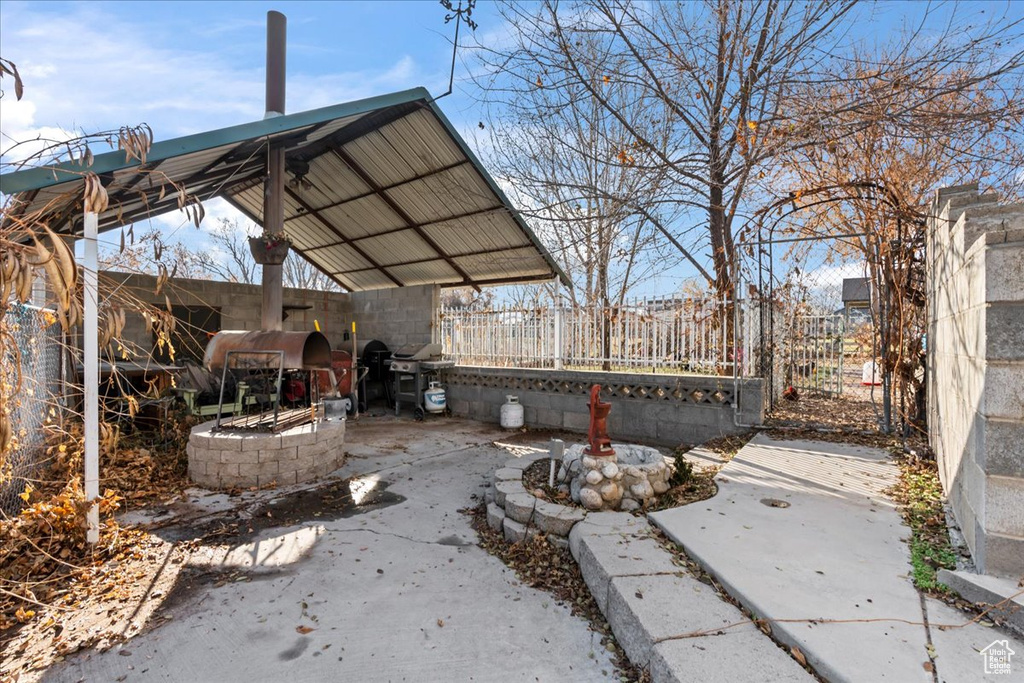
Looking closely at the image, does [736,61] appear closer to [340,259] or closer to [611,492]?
[611,492]

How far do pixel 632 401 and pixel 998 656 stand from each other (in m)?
5.33

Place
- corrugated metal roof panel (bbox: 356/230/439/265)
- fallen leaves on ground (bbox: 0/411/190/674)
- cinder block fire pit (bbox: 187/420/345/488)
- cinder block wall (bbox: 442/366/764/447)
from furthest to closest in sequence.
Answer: corrugated metal roof panel (bbox: 356/230/439/265), cinder block wall (bbox: 442/366/764/447), cinder block fire pit (bbox: 187/420/345/488), fallen leaves on ground (bbox: 0/411/190/674)

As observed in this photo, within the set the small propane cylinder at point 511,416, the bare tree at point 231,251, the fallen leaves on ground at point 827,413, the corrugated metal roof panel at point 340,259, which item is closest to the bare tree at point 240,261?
the bare tree at point 231,251

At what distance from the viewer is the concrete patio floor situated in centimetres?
229

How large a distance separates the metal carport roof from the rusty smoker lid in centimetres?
191

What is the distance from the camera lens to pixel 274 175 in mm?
7473

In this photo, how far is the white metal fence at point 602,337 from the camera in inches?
266

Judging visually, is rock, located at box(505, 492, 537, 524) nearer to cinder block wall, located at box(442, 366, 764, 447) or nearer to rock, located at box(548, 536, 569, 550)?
rock, located at box(548, 536, 569, 550)

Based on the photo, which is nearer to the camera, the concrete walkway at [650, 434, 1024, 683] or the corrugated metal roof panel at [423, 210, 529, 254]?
the concrete walkway at [650, 434, 1024, 683]

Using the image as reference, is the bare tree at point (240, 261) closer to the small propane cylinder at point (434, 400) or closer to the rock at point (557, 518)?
the small propane cylinder at point (434, 400)

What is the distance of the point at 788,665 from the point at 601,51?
22.5 feet

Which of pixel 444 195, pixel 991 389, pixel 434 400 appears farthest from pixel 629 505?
pixel 444 195

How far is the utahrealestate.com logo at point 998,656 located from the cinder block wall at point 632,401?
172 inches

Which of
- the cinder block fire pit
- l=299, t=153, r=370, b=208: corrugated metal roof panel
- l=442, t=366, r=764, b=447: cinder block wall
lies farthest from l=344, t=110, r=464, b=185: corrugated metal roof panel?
the cinder block fire pit
